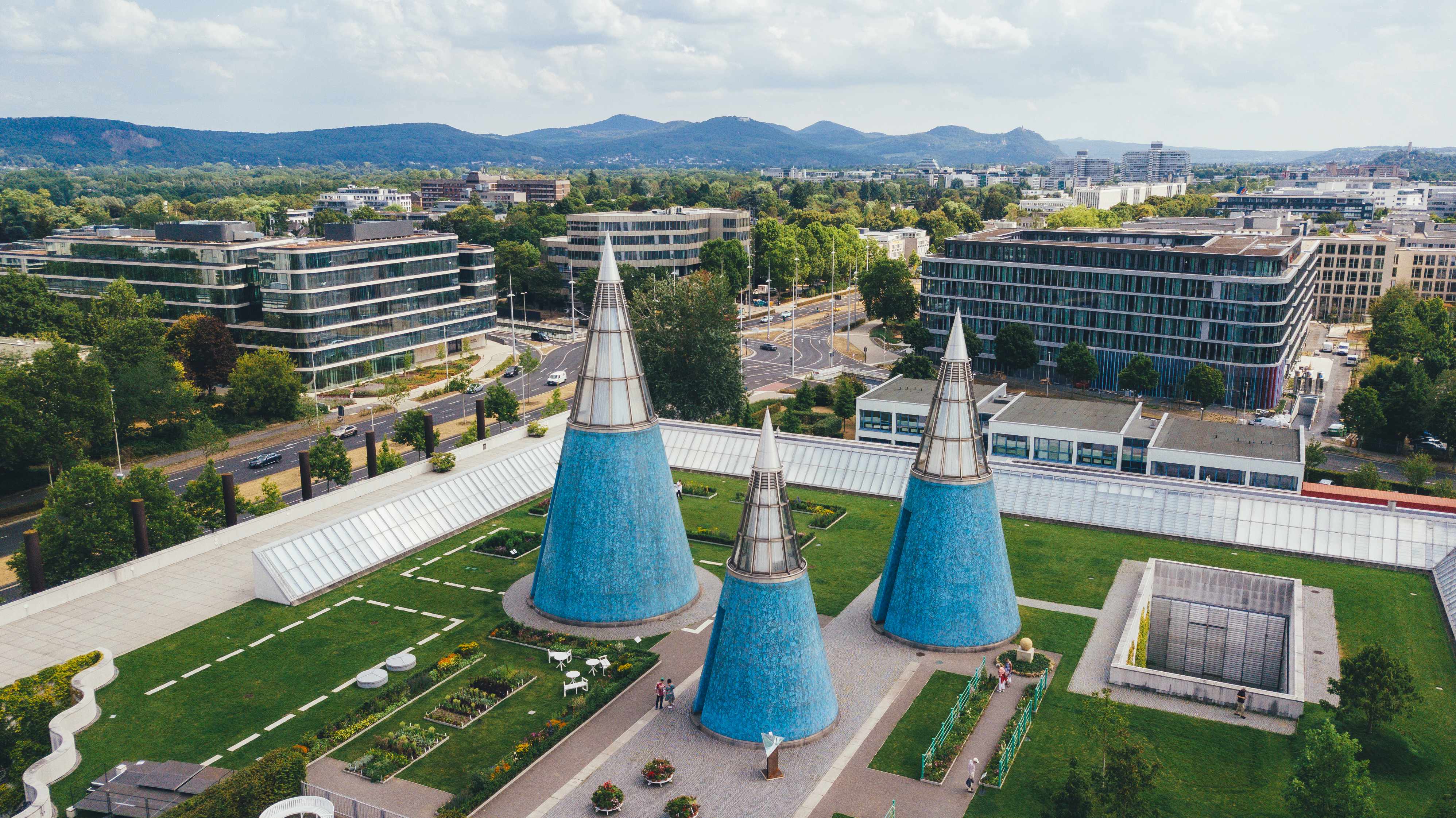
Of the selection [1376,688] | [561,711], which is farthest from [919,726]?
[1376,688]

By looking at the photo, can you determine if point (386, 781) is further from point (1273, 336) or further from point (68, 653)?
point (1273, 336)

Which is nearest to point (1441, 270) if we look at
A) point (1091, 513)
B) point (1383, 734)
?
point (1091, 513)

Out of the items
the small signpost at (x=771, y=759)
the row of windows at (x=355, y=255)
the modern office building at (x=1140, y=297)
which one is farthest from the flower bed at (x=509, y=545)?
the row of windows at (x=355, y=255)

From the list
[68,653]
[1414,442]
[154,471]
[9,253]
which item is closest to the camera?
[68,653]

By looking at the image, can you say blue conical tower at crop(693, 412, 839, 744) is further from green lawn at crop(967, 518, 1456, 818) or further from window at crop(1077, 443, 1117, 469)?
window at crop(1077, 443, 1117, 469)

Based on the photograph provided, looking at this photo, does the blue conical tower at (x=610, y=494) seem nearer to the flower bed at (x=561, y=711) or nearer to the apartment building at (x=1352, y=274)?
the flower bed at (x=561, y=711)

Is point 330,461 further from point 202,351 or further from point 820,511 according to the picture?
point 202,351
